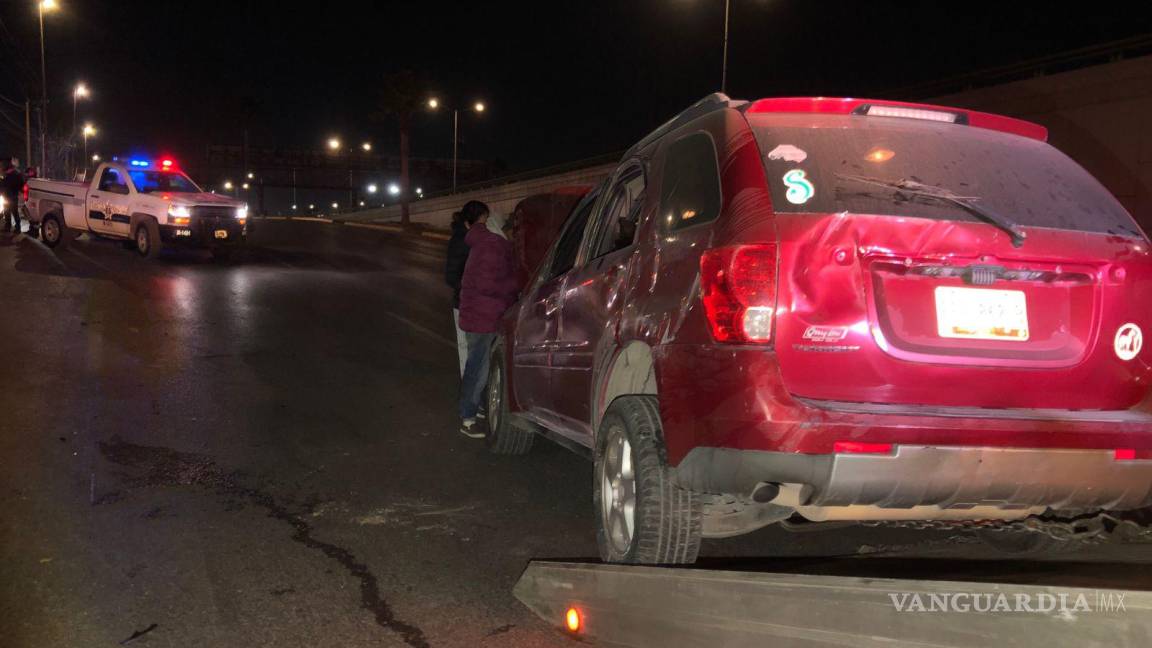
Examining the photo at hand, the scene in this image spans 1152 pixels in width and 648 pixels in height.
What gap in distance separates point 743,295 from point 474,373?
163 inches

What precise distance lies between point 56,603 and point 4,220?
80.7ft

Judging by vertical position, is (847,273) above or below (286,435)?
above

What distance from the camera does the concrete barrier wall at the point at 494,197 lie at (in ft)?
135

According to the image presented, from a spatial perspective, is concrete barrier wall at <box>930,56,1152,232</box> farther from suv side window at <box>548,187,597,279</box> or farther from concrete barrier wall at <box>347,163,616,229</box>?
suv side window at <box>548,187,597,279</box>

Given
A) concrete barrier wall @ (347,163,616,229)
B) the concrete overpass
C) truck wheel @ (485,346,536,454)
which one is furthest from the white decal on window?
concrete barrier wall @ (347,163,616,229)

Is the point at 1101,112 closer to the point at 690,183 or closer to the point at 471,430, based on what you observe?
the point at 471,430

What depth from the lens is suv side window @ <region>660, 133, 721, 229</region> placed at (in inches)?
151

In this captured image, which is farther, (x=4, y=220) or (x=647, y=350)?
(x=4, y=220)

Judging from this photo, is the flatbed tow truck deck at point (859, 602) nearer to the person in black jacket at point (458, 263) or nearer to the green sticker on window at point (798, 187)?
the green sticker on window at point (798, 187)

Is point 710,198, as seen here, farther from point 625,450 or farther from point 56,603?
point 56,603

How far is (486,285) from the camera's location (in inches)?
280

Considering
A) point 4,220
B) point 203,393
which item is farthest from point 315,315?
point 4,220

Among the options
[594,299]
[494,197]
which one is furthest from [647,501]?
[494,197]

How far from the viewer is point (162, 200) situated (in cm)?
1939
